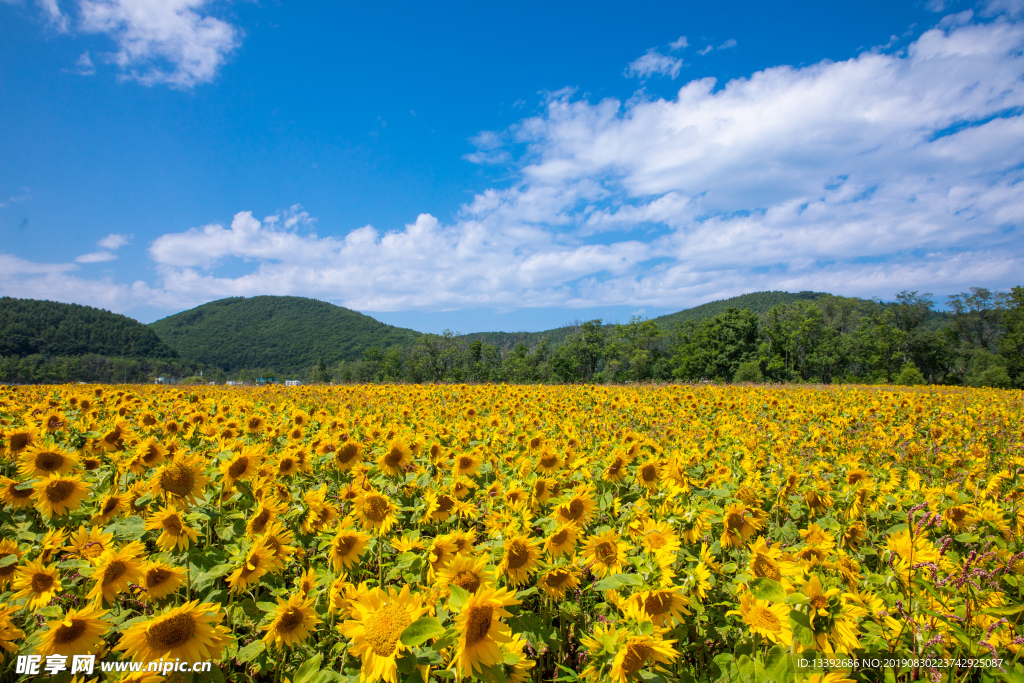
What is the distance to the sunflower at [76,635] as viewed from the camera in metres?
1.54

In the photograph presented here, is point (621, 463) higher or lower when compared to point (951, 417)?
higher

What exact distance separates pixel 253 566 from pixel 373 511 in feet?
2.07

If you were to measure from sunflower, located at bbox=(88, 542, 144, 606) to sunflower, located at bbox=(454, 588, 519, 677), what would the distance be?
1.46 metres

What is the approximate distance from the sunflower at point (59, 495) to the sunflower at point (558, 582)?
2.70 meters

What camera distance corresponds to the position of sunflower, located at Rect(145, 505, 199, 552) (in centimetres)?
202

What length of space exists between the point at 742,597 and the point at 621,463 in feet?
5.12

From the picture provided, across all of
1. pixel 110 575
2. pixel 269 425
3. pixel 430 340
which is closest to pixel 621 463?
pixel 110 575

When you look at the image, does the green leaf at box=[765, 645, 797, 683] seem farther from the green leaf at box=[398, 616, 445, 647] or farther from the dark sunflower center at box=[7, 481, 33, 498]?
the dark sunflower center at box=[7, 481, 33, 498]

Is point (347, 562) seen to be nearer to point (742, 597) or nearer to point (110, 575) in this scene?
point (110, 575)

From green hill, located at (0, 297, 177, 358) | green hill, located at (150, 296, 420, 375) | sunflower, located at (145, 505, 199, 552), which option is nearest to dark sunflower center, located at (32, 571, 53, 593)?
sunflower, located at (145, 505, 199, 552)

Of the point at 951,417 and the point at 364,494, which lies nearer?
the point at 364,494

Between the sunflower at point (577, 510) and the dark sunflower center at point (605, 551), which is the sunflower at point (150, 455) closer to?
the sunflower at point (577, 510)

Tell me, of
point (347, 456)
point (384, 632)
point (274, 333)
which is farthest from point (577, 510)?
point (274, 333)

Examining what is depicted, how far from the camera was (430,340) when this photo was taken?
85.8m
